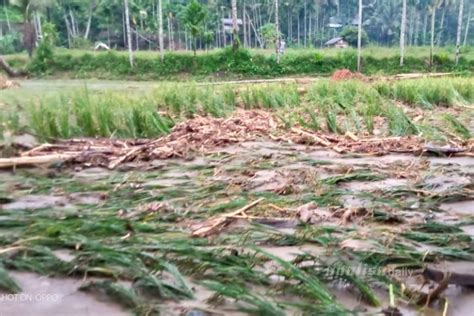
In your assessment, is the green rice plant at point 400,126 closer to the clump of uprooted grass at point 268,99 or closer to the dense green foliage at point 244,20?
the clump of uprooted grass at point 268,99

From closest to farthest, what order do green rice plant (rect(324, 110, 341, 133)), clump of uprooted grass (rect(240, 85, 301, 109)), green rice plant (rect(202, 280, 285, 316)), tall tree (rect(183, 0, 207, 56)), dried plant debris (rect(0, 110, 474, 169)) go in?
green rice plant (rect(202, 280, 285, 316)), dried plant debris (rect(0, 110, 474, 169)), green rice plant (rect(324, 110, 341, 133)), clump of uprooted grass (rect(240, 85, 301, 109)), tall tree (rect(183, 0, 207, 56))

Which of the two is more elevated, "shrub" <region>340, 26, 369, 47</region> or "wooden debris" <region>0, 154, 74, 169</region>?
"wooden debris" <region>0, 154, 74, 169</region>

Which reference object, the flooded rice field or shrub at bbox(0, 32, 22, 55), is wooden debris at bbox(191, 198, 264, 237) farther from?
shrub at bbox(0, 32, 22, 55)

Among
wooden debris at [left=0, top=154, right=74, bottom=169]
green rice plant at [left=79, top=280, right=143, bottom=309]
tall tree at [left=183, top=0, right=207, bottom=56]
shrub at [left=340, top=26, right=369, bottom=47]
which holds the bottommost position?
shrub at [left=340, top=26, right=369, bottom=47]

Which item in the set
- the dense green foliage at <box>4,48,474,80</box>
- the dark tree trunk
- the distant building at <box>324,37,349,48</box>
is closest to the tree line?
the distant building at <box>324,37,349,48</box>

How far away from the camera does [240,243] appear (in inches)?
113

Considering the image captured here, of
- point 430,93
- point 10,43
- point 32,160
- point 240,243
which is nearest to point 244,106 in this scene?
point 430,93

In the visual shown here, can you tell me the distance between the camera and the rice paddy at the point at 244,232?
2297 millimetres

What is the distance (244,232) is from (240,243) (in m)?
0.19

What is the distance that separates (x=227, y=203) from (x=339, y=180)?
121cm

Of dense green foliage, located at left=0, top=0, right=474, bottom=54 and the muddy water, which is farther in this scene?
dense green foliage, located at left=0, top=0, right=474, bottom=54

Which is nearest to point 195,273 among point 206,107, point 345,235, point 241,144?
point 345,235

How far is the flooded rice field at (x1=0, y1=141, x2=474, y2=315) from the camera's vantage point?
2.28 m

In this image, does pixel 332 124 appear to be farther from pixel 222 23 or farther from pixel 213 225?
pixel 222 23
